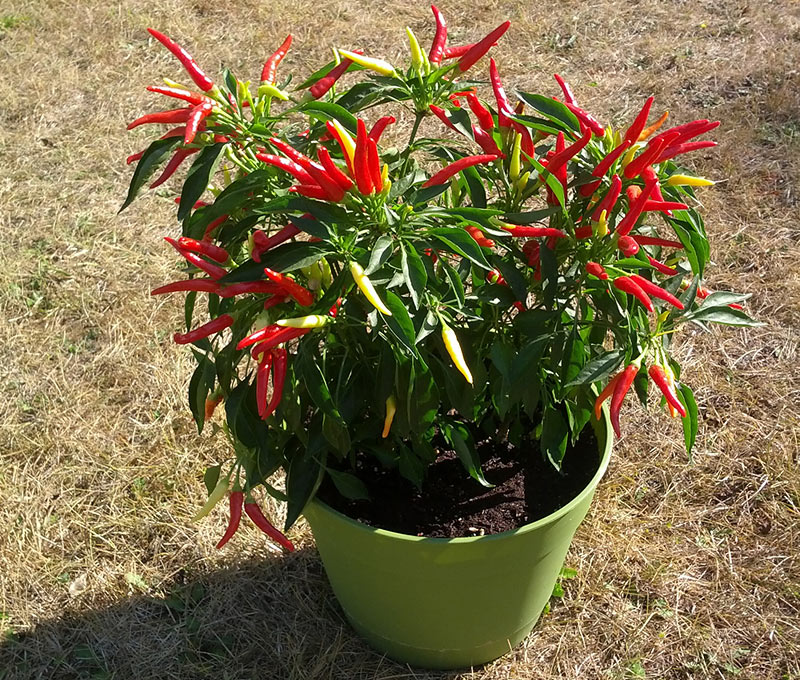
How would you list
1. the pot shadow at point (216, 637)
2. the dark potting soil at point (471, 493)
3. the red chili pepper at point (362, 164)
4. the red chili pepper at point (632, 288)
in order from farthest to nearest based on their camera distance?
the pot shadow at point (216, 637) < the dark potting soil at point (471, 493) < the red chili pepper at point (632, 288) < the red chili pepper at point (362, 164)

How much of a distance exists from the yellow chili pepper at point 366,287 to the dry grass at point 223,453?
3.66 ft

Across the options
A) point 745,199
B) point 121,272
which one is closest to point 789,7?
point 745,199

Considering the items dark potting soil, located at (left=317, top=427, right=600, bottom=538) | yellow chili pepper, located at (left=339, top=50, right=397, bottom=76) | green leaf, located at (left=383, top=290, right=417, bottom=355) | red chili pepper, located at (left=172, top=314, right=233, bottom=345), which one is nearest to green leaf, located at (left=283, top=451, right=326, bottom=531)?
dark potting soil, located at (left=317, top=427, right=600, bottom=538)

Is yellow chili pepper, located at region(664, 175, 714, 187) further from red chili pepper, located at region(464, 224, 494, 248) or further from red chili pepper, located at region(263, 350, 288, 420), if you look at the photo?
red chili pepper, located at region(263, 350, 288, 420)

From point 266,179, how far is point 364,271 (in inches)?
10.3

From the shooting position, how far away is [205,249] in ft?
4.52

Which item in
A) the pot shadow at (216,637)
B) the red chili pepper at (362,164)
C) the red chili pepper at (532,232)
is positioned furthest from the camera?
the pot shadow at (216,637)

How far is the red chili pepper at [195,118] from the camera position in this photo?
1.25 m

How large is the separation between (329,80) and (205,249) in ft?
1.12

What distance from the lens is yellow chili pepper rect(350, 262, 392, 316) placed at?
3.92ft

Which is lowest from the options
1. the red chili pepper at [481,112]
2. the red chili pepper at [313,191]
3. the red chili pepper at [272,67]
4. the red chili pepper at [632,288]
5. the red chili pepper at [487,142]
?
the red chili pepper at [632,288]

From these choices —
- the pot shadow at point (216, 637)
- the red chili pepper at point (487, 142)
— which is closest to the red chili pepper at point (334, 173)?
the red chili pepper at point (487, 142)

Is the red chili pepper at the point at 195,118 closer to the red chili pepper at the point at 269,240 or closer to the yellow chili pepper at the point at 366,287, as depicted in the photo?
the red chili pepper at the point at 269,240

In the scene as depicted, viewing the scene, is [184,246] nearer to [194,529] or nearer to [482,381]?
[482,381]
